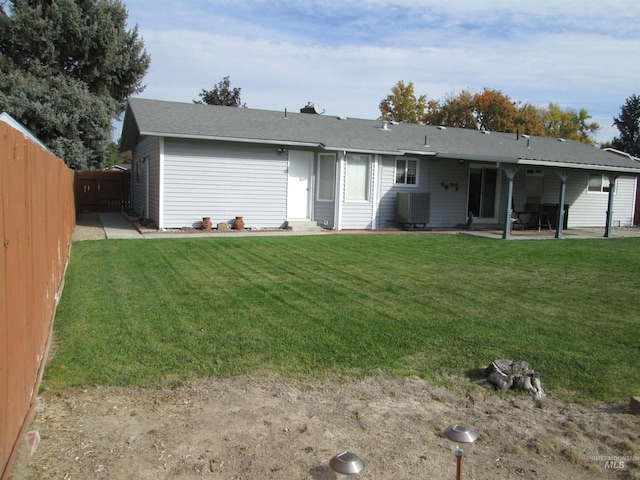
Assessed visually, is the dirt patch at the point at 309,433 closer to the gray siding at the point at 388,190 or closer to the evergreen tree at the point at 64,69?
the gray siding at the point at 388,190

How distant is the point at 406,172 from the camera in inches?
693

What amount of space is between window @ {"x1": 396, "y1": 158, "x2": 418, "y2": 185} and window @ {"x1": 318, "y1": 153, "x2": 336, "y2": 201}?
7.68 ft

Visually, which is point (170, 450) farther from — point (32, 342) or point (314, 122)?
point (314, 122)

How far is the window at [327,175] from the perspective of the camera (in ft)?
54.4

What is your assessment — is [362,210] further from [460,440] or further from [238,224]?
[460,440]

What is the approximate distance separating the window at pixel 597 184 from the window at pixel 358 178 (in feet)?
35.2

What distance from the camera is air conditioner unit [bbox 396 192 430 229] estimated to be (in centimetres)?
1684

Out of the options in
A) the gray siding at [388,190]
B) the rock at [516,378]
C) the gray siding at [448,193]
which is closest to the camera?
the rock at [516,378]

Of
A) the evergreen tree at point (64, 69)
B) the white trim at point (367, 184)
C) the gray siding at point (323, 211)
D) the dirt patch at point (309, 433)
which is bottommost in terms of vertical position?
the dirt patch at point (309, 433)

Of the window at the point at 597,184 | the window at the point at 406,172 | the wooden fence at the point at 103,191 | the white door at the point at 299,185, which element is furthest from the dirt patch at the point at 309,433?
the wooden fence at the point at 103,191

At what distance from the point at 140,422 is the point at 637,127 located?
165ft

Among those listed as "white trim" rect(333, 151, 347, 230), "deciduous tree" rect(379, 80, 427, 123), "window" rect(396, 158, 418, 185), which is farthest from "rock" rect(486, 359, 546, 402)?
"deciduous tree" rect(379, 80, 427, 123)

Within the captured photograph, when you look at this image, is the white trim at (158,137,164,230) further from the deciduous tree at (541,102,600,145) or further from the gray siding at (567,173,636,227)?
the deciduous tree at (541,102,600,145)

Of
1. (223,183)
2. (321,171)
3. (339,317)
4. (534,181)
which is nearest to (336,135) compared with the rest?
(321,171)
